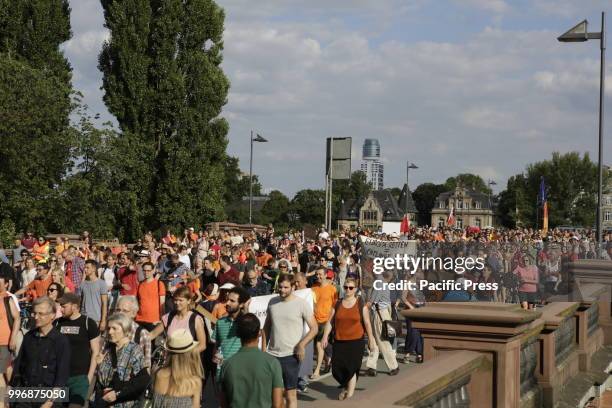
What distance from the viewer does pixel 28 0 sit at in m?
41.8

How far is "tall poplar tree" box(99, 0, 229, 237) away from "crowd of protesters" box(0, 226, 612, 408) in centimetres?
2430

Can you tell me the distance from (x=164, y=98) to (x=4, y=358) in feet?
117

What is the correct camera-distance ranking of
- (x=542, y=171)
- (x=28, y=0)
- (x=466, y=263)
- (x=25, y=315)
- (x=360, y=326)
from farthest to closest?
(x=542, y=171)
(x=28, y=0)
(x=466, y=263)
(x=25, y=315)
(x=360, y=326)

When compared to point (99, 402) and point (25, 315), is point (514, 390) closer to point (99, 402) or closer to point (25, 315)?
point (99, 402)

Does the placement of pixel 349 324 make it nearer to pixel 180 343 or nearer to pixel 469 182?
pixel 180 343

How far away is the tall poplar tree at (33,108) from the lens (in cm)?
3528

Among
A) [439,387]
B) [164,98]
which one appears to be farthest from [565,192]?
[439,387]

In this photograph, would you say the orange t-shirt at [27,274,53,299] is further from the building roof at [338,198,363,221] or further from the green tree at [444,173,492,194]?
the green tree at [444,173,492,194]

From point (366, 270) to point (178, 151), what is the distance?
30377mm

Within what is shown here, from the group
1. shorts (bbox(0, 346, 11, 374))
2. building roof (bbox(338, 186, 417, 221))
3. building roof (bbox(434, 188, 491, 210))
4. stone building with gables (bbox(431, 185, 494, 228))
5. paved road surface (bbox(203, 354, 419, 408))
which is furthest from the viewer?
building roof (bbox(434, 188, 491, 210))

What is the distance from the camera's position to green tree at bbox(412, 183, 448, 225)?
590 feet

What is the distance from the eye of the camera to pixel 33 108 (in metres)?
35.5

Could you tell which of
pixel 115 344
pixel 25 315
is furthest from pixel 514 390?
pixel 25 315

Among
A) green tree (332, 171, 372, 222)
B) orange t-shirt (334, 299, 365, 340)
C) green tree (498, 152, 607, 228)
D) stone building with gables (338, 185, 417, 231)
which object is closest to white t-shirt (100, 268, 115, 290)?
orange t-shirt (334, 299, 365, 340)
